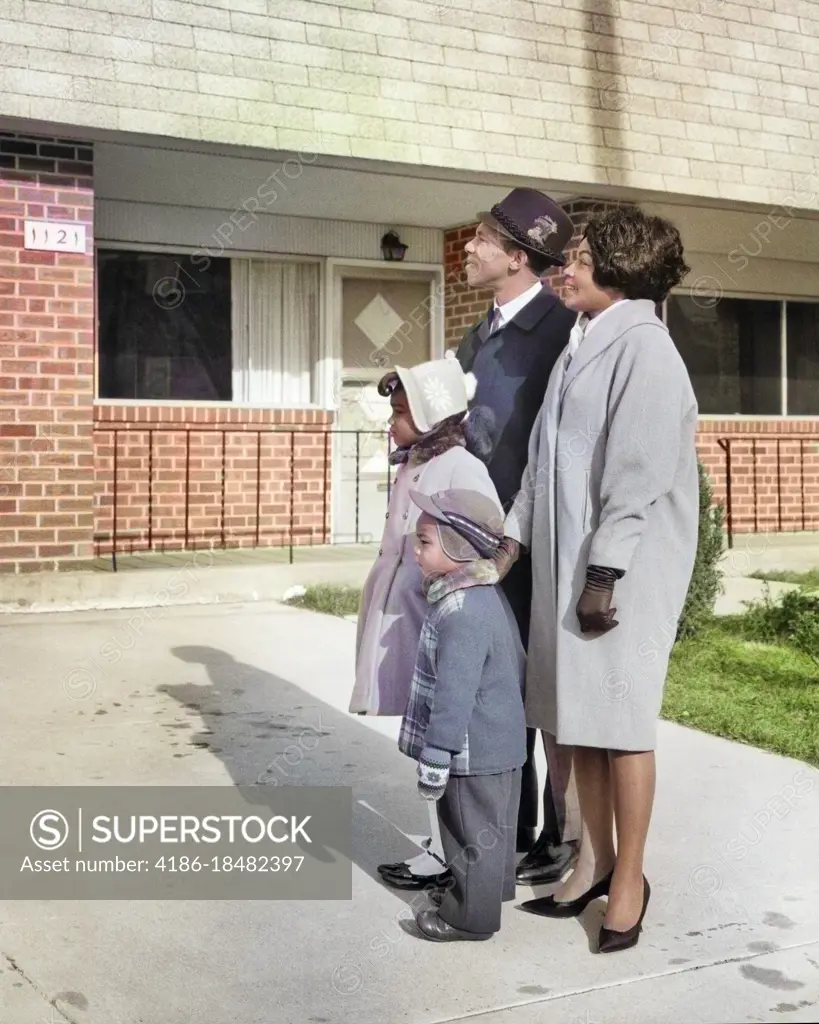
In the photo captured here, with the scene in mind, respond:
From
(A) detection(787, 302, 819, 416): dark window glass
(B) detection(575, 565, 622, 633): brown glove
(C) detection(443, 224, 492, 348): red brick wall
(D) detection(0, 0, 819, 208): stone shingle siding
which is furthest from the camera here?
(A) detection(787, 302, 819, 416): dark window glass

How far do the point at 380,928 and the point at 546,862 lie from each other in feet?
2.12

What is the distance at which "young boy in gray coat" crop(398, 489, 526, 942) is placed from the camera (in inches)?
143

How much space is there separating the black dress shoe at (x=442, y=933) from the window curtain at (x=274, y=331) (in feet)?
28.1

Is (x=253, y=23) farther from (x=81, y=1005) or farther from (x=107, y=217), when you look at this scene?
(x=81, y=1005)

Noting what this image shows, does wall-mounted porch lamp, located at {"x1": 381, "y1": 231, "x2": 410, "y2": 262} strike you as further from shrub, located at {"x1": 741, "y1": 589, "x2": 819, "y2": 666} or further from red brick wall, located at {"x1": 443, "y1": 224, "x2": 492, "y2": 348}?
shrub, located at {"x1": 741, "y1": 589, "x2": 819, "y2": 666}

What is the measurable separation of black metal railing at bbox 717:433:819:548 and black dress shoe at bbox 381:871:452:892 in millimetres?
9323

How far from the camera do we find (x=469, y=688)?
11.8 feet

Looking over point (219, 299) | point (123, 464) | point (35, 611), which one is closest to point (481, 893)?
point (35, 611)

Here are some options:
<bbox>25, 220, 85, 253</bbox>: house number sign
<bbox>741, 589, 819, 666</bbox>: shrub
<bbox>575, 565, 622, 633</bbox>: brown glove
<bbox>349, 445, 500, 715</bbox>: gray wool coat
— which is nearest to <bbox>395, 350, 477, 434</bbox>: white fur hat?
<bbox>349, 445, 500, 715</bbox>: gray wool coat

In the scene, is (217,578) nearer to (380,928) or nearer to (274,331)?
(274,331)

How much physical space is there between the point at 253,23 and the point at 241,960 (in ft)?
22.7

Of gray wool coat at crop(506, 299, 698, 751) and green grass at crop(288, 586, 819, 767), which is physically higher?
gray wool coat at crop(506, 299, 698, 751)

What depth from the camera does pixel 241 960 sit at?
3.55 m

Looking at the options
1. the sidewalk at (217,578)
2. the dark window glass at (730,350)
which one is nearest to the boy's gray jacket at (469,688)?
the sidewalk at (217,578)
